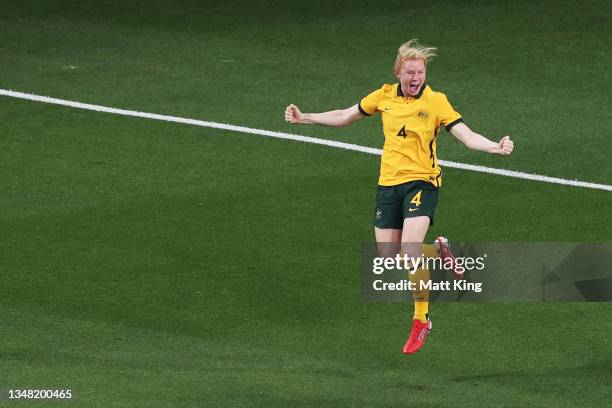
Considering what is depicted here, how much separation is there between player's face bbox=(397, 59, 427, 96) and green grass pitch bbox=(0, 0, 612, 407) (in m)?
2.22

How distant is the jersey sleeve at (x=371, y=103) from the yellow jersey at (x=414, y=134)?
0.75ft

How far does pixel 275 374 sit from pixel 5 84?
10.1m

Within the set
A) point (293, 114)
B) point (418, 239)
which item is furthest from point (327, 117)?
point (418, 239)

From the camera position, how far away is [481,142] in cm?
1259

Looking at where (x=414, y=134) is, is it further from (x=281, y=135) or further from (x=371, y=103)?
(x=281, y=135)

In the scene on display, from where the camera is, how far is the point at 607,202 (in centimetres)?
1719

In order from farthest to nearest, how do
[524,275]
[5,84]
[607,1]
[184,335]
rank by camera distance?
[607,1] → [5,84] → [524,275] → [184,335]

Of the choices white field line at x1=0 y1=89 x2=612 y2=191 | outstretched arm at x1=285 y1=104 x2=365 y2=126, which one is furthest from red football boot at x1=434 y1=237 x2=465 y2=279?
white field line at x1=0 y1=89 x2=612 y2=191

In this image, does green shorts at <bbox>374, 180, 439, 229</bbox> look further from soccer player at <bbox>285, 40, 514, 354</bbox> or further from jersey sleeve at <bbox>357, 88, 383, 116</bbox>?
jersey sleeve at <bbox>357, 88, 383, 116</bbox>

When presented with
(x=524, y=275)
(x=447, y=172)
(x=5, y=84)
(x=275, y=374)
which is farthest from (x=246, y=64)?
(x=275, y=374)

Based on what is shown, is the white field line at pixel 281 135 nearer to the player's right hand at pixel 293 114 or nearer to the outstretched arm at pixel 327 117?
the outstretched arm at pixel 327 117

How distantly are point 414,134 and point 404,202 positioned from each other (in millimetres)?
556

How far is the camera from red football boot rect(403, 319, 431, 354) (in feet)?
42.7

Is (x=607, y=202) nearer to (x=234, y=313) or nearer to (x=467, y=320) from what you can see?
(x=467, y=320)
